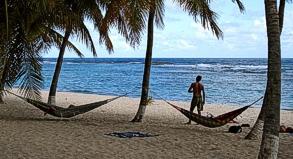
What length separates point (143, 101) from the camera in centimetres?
743

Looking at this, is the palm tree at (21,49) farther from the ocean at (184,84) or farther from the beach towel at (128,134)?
the ocean at (184,84)

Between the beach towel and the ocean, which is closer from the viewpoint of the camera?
the beach towel

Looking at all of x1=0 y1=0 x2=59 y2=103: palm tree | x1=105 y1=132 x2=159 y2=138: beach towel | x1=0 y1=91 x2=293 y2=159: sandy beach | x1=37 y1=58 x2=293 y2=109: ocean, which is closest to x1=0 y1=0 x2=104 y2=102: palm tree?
x1=0 y1=0 x2=59 y2=103: palm tree

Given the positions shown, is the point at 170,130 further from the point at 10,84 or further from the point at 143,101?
the point at 10,84

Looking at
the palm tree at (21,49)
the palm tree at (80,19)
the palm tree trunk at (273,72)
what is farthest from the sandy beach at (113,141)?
the palm tree at (80,19)

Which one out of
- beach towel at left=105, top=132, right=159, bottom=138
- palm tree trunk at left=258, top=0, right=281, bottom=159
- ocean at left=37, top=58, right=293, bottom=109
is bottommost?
ocean at left=37, top=58, right=293, bottom=109

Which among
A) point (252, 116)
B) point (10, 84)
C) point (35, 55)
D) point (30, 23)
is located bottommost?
point (252, 116)

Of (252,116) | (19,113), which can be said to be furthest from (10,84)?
(252,116)

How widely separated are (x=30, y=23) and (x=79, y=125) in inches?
75.0

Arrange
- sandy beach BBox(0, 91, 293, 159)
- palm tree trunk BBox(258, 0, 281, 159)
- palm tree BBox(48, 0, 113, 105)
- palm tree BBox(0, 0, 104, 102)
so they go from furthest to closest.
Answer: palm tree BBox(48, 0, 113, 105) < palm tree BBox(0, 0, 104, 102) < sandy beach BBox(0, 91, 293, 159) < palm tree trunk BBox(258, 0, 281, 159)

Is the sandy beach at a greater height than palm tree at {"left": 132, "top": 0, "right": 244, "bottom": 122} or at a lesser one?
lesser

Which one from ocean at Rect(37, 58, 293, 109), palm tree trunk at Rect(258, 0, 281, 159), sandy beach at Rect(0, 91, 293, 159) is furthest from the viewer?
A: ocean at Rect(37, 58, 293, 109)

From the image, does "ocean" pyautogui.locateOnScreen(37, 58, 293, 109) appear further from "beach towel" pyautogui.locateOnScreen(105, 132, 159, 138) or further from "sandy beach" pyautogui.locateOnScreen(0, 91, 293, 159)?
"beach towel" pyautogui.locateOnScreen(105, 132, 159, 138)

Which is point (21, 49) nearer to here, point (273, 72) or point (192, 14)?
point (192, 14)
